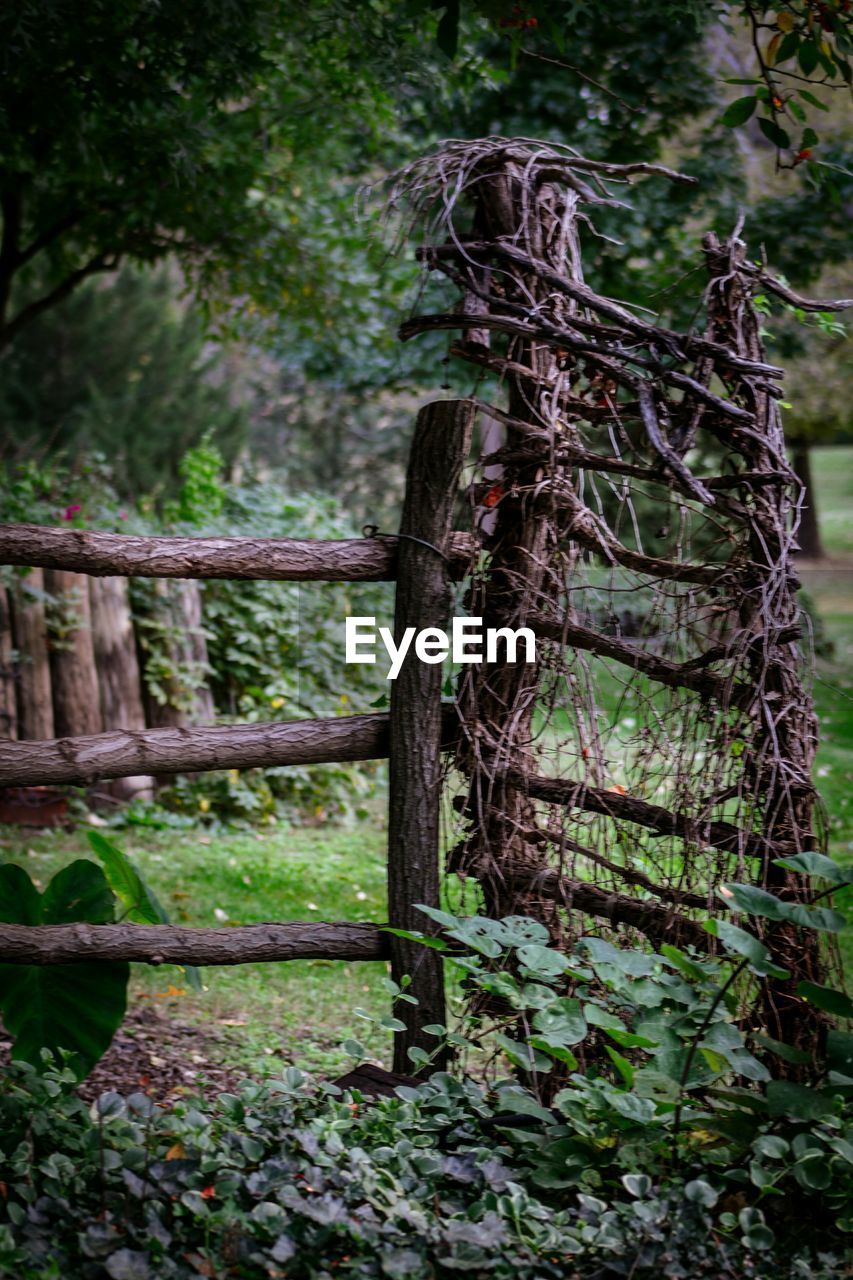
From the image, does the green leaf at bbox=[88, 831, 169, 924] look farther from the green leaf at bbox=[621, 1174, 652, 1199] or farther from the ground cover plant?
the green leaf at bbox=[621, 1174, 652, 1199]

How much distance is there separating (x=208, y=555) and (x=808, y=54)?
1.87m

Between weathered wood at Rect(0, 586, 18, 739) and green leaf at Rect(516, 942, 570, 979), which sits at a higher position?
weathered wood at Rect(0, 586, 18, 739)

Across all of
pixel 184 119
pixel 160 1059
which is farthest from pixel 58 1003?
pixel 184 119

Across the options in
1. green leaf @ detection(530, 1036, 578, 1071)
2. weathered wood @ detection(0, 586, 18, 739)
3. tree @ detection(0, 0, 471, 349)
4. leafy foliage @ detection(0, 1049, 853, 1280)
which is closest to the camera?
leafy foliage @ detection(0, 1049, 853, 1280)

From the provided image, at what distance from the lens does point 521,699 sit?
9.29ft

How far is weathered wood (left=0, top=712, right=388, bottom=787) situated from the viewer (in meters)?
2.68

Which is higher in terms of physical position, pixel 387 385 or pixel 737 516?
pixel 387 385

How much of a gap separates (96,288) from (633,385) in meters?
14.9

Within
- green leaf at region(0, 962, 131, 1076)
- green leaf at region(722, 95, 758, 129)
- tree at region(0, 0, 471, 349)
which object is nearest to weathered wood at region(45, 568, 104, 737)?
tree at region(0, 0, 471, 349)

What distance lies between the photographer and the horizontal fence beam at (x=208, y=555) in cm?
265

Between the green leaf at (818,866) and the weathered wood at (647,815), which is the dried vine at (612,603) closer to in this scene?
the weathered wood at (647,815)

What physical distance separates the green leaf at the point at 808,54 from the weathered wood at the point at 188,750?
187cm

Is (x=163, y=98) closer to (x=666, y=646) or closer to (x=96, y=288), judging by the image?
(x=666, y=646)

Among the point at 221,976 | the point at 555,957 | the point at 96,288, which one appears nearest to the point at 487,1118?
the point at 555,957
